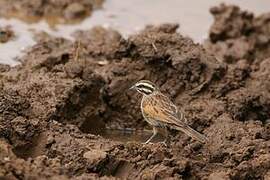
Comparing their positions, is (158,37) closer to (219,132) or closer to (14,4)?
(219,132)

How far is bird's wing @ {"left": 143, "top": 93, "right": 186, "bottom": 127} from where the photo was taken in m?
10.5

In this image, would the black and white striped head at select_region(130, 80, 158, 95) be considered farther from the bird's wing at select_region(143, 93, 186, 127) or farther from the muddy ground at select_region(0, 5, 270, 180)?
the muddy ground at select_region(0, 5, 270, 180)

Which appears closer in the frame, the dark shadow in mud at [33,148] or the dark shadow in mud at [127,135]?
the dark shadow in mud at [33,148]

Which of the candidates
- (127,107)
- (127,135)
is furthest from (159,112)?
(127,107)

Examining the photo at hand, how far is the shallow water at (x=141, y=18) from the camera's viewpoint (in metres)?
15.0

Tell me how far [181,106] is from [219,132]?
1.26 m

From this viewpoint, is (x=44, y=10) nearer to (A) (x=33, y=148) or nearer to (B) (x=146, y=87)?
(B) (x=146, y=87)

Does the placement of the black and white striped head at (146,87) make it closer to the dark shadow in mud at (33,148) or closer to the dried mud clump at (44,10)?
the dark shadow in mud at (33,148)

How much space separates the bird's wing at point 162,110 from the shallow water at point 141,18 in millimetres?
3765

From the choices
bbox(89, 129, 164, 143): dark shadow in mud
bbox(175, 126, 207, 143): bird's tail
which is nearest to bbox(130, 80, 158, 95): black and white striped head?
bbox(89, 129, 164, 143): dark shadow in mud

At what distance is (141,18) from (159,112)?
18.5ft

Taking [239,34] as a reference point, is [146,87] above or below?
below

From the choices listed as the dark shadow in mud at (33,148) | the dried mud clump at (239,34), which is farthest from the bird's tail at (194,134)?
the dried mud clump at (239,34)

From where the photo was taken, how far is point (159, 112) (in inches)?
423
